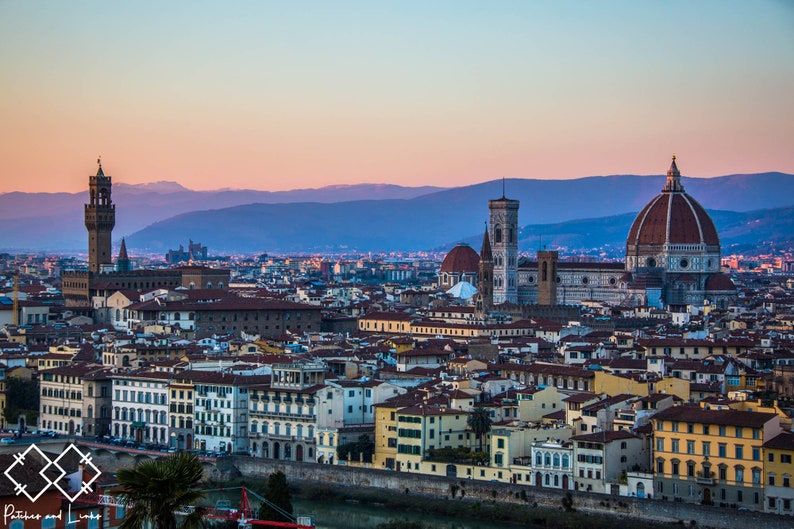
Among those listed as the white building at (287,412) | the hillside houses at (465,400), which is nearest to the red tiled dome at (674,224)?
the hillside houses at (465,400)

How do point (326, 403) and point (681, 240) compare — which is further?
point (681, 240)

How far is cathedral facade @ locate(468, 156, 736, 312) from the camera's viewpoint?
98.5 metres

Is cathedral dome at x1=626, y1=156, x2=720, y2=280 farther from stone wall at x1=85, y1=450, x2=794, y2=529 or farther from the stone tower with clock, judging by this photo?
stone wall at x1=85, y1=450, x2=794, y2=529

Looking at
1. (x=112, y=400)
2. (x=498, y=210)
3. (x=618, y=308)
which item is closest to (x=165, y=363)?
(x=112, y=400)

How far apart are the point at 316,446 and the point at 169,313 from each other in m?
26.3

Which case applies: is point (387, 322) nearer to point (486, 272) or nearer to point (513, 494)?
point (486, 272)

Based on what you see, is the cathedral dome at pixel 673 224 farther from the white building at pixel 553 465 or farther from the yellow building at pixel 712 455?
the yellow building at pixel 712 455

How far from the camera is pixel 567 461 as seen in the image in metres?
36.7

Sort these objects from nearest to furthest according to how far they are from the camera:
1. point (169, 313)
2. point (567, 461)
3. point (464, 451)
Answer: point (567, 461), point (464, 451), point (169, 313)

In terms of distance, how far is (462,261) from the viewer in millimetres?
107562

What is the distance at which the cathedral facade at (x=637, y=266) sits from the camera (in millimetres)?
98500

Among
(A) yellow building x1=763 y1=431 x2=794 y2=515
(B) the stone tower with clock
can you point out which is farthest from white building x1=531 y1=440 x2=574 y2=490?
(B) the stone tower with clock

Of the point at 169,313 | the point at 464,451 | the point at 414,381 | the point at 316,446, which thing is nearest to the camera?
the point at 464,451

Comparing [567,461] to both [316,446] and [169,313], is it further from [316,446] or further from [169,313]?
[169,313]
